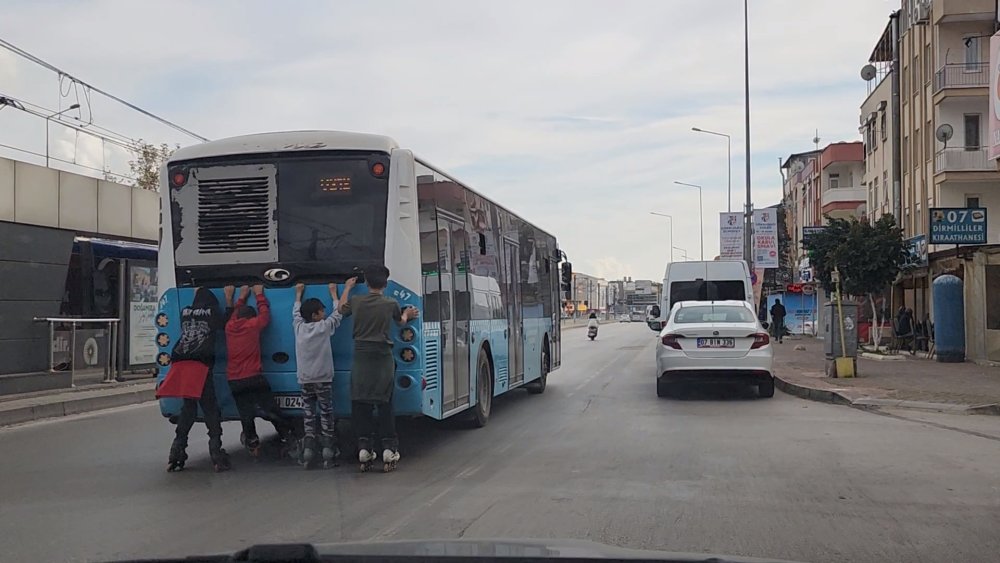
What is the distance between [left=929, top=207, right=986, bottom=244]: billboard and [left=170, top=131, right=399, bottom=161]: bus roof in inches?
733

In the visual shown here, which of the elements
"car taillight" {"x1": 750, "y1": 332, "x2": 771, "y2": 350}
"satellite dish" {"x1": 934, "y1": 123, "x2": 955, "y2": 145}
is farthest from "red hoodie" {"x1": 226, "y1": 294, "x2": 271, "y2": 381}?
"satellite dish" {"x1": 934, "y1": 123, "x2": 955, "y2": 145}

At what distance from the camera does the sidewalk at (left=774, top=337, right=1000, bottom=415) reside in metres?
14.4

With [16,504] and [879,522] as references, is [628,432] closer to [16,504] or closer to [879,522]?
[879,522]

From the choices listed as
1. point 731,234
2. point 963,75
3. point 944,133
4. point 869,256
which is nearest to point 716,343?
point 869,256

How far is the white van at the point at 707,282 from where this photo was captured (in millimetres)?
22516

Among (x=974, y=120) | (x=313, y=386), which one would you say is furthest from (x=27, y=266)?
(x=974, y=120)

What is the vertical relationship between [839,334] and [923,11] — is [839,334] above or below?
below

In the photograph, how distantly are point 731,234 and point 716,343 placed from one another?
25.8 meters

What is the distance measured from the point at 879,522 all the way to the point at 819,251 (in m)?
25.0

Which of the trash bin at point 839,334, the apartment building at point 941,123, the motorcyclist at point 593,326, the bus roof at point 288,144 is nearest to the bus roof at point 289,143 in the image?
the bus roof at point 288,144

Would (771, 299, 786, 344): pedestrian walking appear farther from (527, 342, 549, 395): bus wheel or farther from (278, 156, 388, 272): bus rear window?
(278, 156, 388, 272): bus rear window

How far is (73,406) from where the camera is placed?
50.1ft

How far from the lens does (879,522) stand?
6730 millimetres

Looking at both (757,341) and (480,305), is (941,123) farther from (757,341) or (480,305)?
(480,305)
